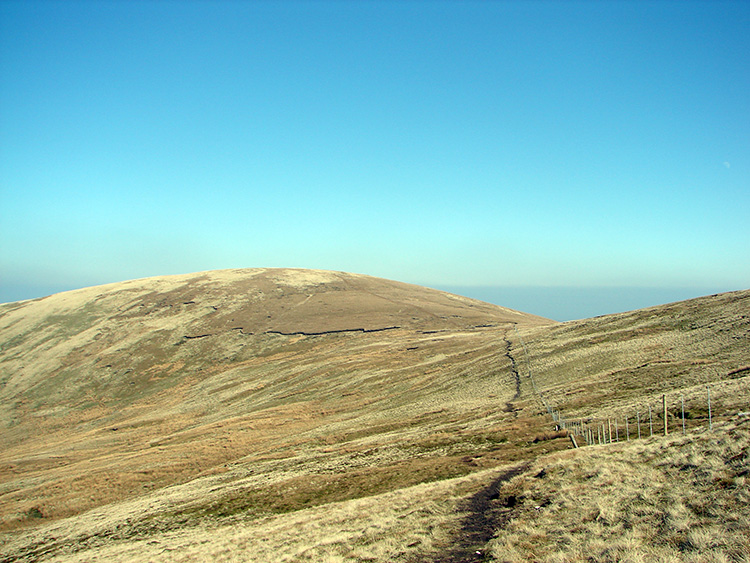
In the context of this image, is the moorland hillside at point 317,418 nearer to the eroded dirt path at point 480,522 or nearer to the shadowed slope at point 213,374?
the eroded dirt path at point 480,522

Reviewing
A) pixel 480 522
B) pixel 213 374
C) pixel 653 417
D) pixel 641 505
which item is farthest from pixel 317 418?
pixel 213 374

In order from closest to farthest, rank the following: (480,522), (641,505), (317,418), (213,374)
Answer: (641,505)
(480,522)
(317,418)
(213,374)

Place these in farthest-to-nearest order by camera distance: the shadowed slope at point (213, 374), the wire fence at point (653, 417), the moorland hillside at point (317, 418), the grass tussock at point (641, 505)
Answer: the shadowed slope at point (213, 374) < the wire fence at point (653, 417) < the moorland hillside at point (317, 418) < the grass tussock at point (641, 505)

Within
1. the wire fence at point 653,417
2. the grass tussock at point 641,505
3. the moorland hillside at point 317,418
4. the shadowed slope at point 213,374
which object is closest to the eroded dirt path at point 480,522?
the moorland hillside at point 317,418

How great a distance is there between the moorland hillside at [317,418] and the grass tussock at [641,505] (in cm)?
43

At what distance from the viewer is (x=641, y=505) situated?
46.4ft

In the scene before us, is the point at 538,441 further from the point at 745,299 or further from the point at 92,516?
the point at 745,299

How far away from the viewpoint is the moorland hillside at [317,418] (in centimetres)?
2133

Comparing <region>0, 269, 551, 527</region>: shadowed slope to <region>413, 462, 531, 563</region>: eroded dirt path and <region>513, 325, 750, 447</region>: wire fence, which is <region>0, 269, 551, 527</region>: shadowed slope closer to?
<region>413, 462, 531, 563</region>: eroded dirt path

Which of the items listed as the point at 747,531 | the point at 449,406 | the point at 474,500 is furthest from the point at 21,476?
the point at 747,531

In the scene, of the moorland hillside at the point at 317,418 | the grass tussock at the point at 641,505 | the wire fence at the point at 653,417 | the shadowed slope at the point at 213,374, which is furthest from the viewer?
the shadowed slope at the point at 213,374

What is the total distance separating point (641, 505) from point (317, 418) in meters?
44.3

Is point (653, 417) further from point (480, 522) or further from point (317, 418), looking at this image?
point (317, 418)

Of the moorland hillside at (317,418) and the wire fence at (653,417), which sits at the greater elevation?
the wire fence at (653,417)
